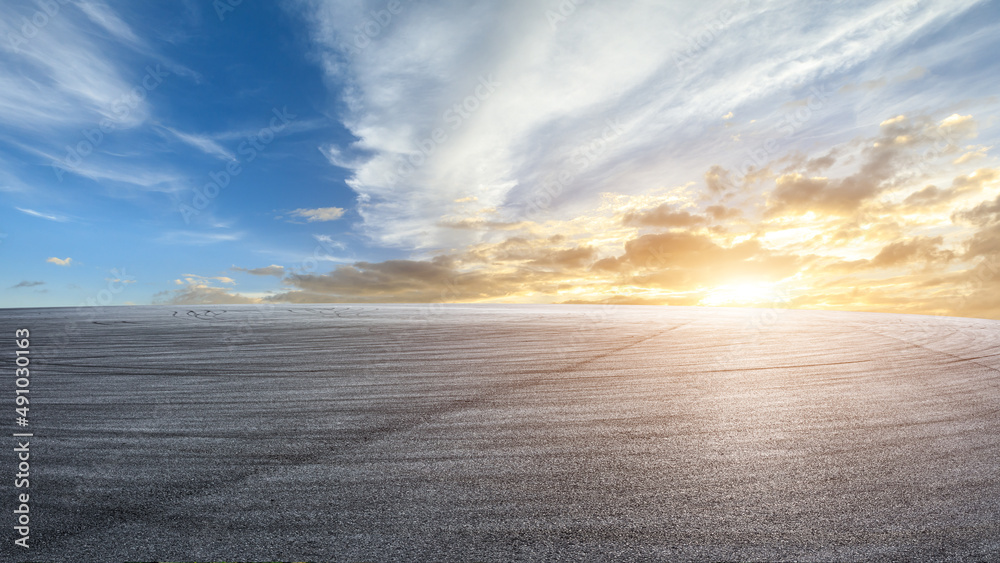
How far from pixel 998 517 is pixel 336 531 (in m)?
4.55

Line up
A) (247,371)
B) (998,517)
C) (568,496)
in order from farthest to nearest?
(247,371) < (568,496) < (998,517)

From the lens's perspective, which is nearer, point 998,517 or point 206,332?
point 998,517

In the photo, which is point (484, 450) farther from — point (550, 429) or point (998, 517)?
point (998, 517)

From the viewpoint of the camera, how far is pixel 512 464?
13.8 ft

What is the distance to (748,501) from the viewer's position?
3461 millimetres

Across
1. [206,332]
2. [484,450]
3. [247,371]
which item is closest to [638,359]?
[484,450]

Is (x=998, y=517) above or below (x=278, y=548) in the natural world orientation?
below

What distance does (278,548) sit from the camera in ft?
9.45

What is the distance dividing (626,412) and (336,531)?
401 centimetres

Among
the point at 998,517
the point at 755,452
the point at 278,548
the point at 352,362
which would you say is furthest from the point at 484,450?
the point at 352,362

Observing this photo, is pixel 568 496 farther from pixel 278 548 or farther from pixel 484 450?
pixel 278 548

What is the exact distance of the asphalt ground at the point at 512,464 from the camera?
2.95 meters

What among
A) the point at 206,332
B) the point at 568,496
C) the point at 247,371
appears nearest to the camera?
the point at 568,496

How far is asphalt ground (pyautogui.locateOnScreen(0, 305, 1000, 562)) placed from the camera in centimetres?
295
